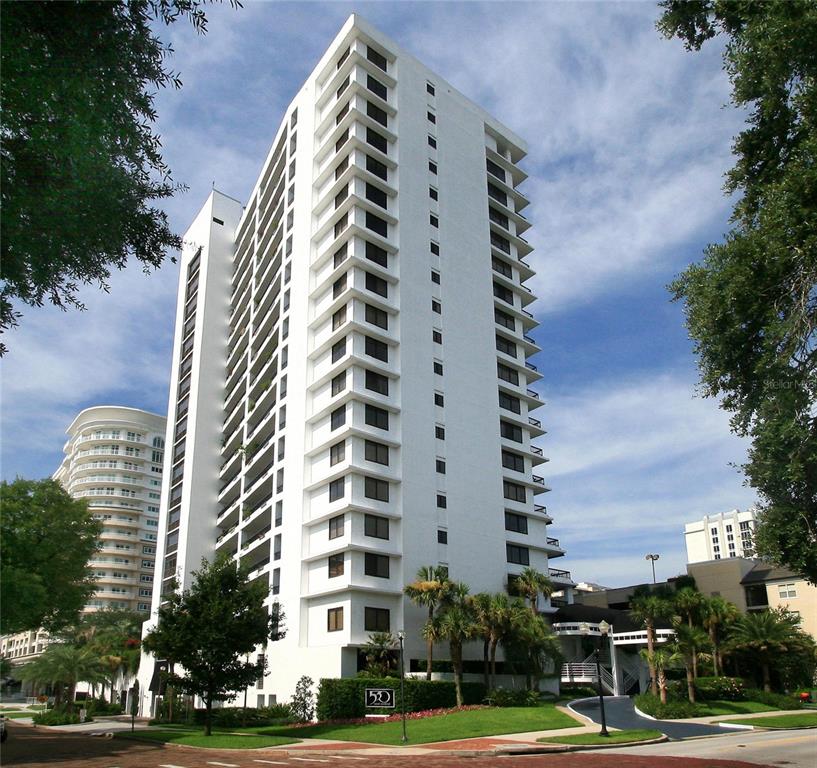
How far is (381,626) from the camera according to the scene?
4916 cm

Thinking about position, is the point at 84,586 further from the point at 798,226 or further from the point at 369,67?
the point at 798,226

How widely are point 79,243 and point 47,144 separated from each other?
6.12 ft

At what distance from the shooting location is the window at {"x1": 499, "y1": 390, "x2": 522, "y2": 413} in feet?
214

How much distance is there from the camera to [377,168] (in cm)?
6238

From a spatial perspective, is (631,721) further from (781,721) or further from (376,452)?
(376,452)

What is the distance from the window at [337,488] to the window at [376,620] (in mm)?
8000

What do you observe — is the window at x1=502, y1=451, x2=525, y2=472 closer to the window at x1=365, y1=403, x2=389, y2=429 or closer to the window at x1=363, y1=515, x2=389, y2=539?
the window at x1=365, y1=403, x2=389, y2=429

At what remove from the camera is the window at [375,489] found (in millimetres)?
51500

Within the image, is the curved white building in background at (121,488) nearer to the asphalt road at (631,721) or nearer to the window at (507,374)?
the window at (507,374)

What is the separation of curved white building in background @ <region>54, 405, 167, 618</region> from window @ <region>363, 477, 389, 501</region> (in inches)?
3924

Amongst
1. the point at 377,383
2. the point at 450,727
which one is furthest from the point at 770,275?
the point at 377,383

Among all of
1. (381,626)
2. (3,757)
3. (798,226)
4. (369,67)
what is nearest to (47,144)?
(798,226)

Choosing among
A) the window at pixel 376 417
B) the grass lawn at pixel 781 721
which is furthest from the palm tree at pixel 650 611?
the window at pixel 376 417

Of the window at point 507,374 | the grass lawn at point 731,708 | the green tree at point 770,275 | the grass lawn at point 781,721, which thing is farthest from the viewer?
the window at point 507,374
